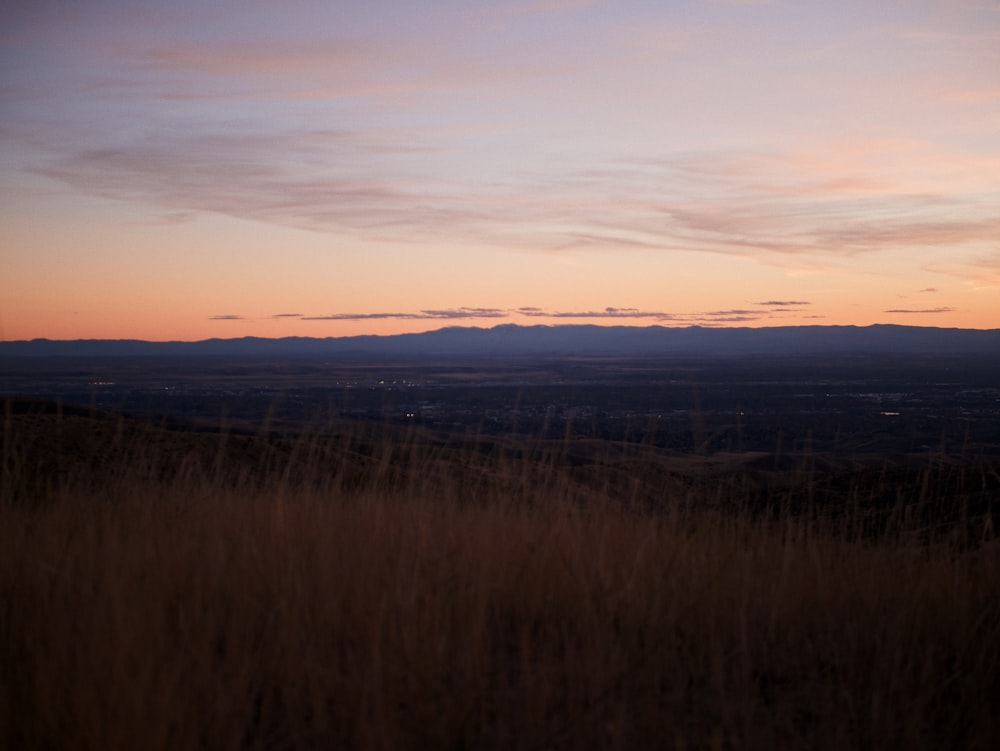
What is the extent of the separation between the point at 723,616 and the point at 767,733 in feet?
3.10

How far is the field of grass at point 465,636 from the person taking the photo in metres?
2.83

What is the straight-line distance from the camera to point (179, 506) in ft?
18.7

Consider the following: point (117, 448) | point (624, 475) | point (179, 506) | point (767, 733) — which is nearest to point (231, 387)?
point (624, 475)

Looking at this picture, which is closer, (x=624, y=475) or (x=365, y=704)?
(x=365, y=704)

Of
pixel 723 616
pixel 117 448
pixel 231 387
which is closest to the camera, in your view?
pixel 723 616

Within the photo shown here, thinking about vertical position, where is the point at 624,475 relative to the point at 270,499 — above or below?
below

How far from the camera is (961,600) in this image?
4164 mm

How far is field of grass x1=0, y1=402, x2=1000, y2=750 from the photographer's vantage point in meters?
2.83

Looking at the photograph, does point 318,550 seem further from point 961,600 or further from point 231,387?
point 231,387

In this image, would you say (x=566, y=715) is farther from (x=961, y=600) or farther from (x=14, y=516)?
(x=14, y=516)

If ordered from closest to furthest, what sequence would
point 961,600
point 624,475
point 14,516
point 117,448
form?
point 961,600
point 14,516
point 117,448
point 624,475

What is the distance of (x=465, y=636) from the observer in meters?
3.47

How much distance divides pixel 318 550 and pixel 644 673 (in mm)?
1887

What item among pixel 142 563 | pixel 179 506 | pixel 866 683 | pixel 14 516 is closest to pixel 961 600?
pixel 866 683
